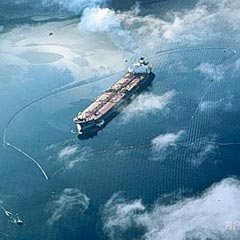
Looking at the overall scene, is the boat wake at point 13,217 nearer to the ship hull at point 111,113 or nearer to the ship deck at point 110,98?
the ship hull at point 111,113

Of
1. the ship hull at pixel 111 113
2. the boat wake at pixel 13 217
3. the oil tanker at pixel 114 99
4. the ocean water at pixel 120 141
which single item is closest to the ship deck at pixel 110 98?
the oil tanker at pixel 114 99

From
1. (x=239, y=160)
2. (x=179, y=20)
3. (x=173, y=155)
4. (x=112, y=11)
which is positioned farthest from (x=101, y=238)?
(x=112, y=11)

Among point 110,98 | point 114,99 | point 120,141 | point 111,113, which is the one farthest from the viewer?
point 110,98

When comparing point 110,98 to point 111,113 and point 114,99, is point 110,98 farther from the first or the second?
point 111,113

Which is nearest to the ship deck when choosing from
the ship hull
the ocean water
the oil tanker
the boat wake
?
the oil tanker

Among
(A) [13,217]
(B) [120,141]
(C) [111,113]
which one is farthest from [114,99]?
(A) [13,217]

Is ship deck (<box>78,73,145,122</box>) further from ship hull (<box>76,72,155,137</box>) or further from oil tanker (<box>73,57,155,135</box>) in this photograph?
ship hull (<box>76,72,155,137</box>)

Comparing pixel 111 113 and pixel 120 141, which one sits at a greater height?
pixel 111 113
